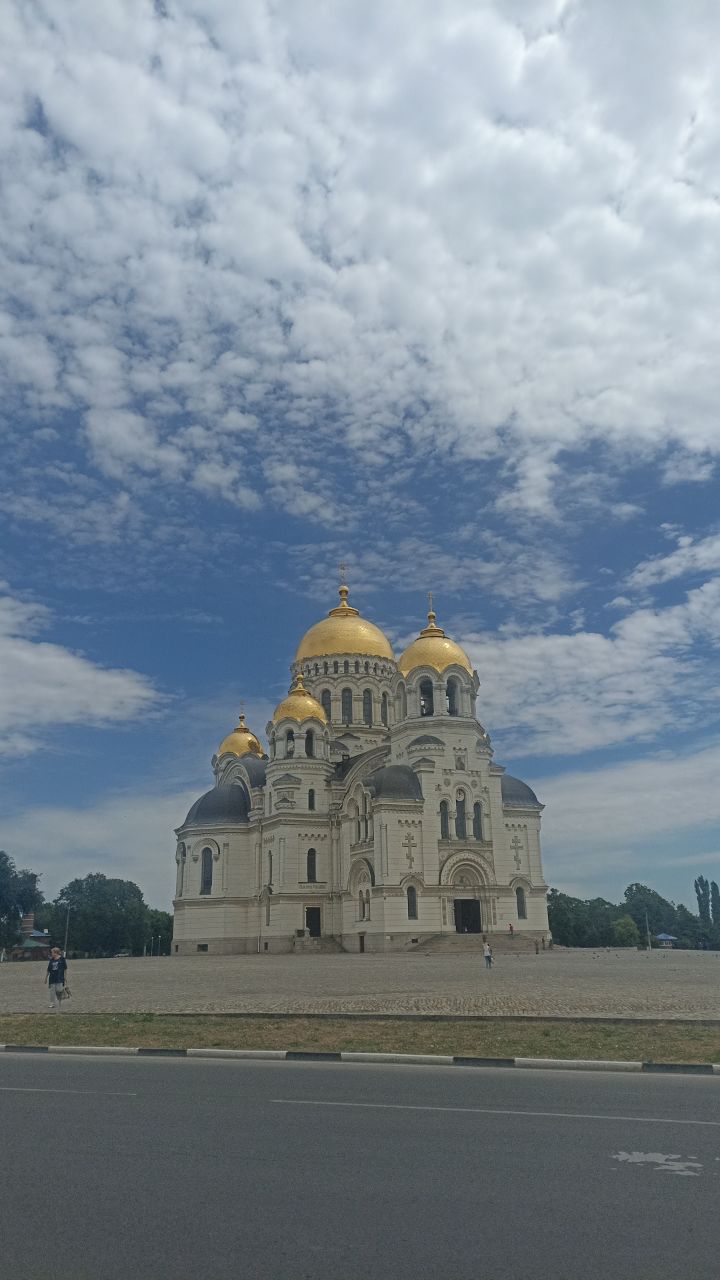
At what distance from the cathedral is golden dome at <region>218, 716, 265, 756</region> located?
5.42m

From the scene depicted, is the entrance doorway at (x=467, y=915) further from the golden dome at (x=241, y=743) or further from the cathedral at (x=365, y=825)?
the golden dome at (x=241, y=743)

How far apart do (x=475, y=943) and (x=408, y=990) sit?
27044 millimetres

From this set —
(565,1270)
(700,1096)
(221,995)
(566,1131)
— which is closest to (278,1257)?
(565,1270)

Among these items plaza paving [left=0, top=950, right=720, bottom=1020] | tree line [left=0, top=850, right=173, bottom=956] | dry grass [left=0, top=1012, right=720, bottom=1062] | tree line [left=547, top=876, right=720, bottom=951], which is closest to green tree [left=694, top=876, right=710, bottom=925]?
tree line [left=547, top=876, right=720, bottom=951]

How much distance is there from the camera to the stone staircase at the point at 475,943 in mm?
47938

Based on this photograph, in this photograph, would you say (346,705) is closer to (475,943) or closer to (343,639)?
(343,639)

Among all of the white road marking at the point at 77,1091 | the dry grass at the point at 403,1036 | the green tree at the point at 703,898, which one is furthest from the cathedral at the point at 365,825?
the green tree at the point at 703,898

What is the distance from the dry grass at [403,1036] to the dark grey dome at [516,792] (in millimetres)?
40702

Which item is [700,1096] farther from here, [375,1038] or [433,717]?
[433,717]

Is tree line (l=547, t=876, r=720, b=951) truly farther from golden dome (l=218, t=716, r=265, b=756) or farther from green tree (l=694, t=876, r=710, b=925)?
golden dome (l=218, t=716, r=265, b=756)

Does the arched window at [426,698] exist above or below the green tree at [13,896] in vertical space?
above

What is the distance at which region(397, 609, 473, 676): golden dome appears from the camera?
54844 mm

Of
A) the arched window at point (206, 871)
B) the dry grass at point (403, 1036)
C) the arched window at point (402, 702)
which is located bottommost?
the dry grass at point (403, 1036)

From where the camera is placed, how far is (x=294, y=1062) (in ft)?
43.3
